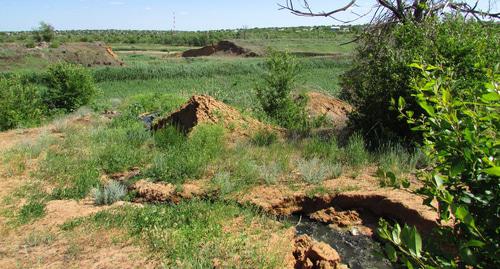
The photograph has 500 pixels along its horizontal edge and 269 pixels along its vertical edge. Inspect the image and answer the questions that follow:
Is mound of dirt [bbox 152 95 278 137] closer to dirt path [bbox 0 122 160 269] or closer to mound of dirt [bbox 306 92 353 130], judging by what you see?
dirt path [bbox 0 122 160 269]

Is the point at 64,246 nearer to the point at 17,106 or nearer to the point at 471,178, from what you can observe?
the point at 471,178

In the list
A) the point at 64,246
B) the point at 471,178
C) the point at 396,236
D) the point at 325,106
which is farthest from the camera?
the point at 325,106

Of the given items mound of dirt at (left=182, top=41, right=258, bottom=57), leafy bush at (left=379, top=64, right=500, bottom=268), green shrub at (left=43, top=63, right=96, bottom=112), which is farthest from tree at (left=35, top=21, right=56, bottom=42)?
leafy bush at (left=379, top=64, right=500, bottom=268)

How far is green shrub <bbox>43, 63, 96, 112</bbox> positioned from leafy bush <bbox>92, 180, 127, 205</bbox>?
447 inches

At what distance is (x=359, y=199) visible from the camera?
580 cm

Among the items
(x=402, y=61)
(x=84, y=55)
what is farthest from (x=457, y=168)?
(x=84, y=55)

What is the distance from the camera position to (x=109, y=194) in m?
6.21

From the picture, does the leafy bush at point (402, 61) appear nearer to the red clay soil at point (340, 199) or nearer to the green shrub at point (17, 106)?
the red clay soil at point (340, 199)

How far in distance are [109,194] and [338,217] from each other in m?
3.06

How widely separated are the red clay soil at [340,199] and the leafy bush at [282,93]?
4.75 meters

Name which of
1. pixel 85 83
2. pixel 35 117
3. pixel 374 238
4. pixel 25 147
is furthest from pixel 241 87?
pixel 374 238

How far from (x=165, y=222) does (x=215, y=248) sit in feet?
2.96

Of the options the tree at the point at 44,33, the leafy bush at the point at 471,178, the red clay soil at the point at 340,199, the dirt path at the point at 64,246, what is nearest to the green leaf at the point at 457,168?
the leafy bush at the point at 471,178

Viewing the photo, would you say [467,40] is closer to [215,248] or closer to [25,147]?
[215,248]
